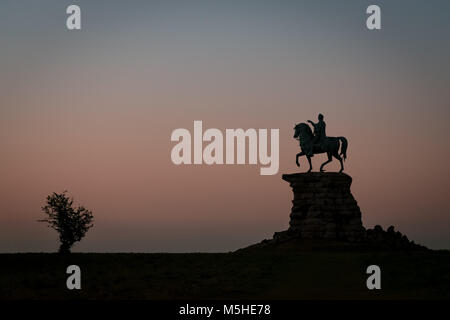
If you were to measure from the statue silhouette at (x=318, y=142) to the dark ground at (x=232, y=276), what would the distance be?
8071 mm

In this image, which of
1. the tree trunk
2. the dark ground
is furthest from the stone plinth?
the tree trunk

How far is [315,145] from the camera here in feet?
198

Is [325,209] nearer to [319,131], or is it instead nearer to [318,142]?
[318,142]

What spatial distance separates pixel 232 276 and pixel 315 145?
20491 millimetres

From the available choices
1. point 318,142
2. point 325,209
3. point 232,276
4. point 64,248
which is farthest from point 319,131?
point 64,248

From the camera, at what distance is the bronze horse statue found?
60.5m

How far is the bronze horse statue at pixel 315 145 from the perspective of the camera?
60531 millimetres

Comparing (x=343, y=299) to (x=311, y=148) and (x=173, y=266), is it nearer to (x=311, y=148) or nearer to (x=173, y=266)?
(x=173, y=266)

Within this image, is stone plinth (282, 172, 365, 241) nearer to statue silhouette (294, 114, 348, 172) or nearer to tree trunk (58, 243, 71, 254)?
statue silhouette (294, 114, 348, 172)

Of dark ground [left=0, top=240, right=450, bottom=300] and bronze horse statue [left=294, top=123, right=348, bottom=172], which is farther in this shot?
bronze horse statue [left=294, top=123, right=348, bottom=172]

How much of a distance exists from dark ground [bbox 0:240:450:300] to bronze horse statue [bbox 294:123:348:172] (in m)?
8.04

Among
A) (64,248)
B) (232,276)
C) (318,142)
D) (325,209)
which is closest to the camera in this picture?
(232,276)

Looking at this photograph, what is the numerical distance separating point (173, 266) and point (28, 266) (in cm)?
849
